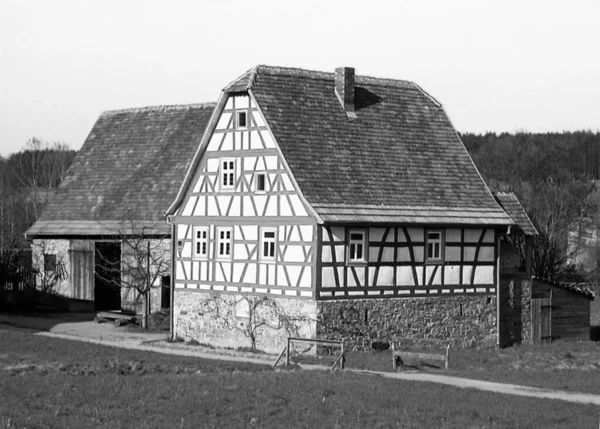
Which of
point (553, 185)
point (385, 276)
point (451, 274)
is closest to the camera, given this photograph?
point (385, 276)

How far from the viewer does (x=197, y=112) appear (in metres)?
50.2

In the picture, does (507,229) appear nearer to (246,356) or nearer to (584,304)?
(584,304)

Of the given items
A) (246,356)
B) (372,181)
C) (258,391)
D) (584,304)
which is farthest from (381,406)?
(584,304)

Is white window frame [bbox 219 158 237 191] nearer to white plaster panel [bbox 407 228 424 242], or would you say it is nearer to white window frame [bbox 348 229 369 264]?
white window frame [bbox 348 229 369 264]

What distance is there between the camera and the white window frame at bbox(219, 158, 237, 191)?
38.5m

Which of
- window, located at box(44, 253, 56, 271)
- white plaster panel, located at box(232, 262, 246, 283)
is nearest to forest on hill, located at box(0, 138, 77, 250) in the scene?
window, located at box(44, 253, 56, 271)

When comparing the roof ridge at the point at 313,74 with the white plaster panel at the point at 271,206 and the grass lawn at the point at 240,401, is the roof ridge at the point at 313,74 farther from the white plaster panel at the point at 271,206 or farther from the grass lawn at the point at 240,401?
the grass lawn at the point at 240,401

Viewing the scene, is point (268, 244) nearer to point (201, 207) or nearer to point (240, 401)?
point (201, 207)

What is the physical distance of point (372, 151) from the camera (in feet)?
128

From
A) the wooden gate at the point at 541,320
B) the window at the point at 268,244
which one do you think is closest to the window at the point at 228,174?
the window at the point at 268,244

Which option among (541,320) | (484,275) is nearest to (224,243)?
(484,275)

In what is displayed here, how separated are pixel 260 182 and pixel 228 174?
158 cm

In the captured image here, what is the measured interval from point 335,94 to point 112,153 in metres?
14.5

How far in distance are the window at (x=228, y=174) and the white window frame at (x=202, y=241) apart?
1720 mm
